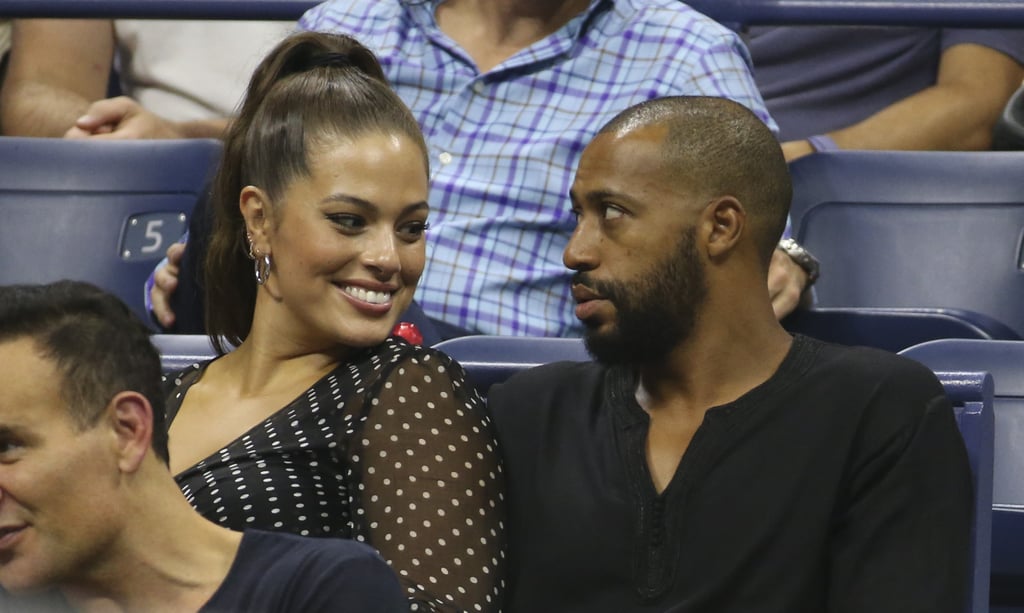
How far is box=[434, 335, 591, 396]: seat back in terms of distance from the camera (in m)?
1.53

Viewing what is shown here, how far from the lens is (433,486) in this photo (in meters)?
1.36

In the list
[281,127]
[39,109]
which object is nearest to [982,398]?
[281,127]

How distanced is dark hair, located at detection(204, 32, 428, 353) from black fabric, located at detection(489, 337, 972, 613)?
37 cm

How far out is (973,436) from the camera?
1323 mm

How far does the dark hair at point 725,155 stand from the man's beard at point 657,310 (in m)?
0.06

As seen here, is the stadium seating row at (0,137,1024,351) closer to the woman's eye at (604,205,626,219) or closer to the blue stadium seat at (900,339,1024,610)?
the blue stadium seat at (900,339,1024,610)

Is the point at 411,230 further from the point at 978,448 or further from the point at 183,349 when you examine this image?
the point at 978,448

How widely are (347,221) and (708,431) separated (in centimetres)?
39

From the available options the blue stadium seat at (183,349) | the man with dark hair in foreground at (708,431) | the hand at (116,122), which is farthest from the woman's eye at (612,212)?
the hand at (116,122)

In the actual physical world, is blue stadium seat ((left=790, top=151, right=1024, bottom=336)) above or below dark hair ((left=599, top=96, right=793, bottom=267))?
below

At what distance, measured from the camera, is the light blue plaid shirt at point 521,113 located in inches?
78.5

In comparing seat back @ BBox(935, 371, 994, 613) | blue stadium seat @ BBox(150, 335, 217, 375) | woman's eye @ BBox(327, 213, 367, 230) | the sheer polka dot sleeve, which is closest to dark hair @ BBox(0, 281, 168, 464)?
the sheer polka dot sleeve

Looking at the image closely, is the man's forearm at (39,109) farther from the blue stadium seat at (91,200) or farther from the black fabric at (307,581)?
the black fabric at (307,581)

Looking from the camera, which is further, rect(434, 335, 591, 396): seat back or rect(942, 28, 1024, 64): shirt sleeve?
rect(942, 28, 1024, 64): shirt sleeve
